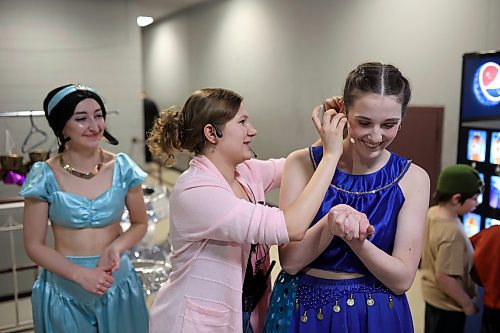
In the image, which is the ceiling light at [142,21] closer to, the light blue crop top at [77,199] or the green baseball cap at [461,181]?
the light blue crop top at [77,199]

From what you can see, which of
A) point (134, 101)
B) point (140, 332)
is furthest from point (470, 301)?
point (134, 101)

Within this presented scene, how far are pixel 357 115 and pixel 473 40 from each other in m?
2.00

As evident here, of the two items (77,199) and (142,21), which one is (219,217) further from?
(142,21)

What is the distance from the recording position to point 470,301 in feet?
5.73

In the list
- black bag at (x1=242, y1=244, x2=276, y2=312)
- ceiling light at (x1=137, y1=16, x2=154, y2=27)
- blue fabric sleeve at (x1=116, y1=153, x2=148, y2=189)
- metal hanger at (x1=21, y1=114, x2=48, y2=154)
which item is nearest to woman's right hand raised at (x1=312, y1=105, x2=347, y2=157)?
black bag at (x1=242, y1=244, x2=276, y2=312)

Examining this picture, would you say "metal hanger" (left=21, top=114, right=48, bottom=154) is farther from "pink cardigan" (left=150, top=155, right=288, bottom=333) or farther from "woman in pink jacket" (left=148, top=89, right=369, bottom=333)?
"pink cardigan" (left=150, top=155, right=288, bottom=333)

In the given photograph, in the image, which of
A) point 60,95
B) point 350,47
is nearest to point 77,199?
point 60,95

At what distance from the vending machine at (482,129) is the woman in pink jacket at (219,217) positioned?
2.72 ft

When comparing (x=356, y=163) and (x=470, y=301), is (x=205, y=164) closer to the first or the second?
(x=356, y=163)

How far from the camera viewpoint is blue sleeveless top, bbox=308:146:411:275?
37.0 inches

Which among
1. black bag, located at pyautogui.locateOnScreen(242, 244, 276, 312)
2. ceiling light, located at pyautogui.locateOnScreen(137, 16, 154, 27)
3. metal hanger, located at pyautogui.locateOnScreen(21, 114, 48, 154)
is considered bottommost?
black bag, located at pyautogui.locateOnScreen(242, 244, 276, 312)

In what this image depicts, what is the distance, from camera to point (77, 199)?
4.60 ft

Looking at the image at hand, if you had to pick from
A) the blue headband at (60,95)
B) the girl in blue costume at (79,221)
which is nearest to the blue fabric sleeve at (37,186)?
the girl in blue costume at (79,221)

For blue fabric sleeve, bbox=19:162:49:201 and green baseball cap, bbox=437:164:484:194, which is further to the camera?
green baseball cap, bbox=437:164:484:194
